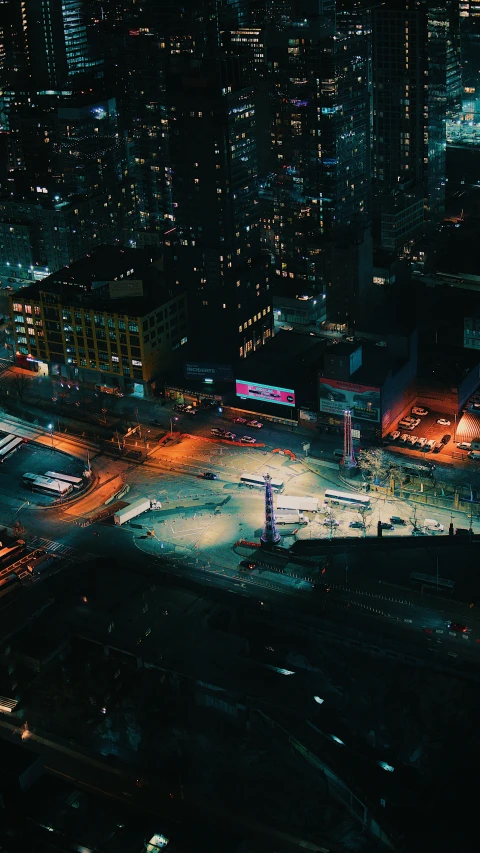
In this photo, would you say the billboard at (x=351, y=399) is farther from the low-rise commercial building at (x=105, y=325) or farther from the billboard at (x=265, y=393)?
the low-rise commercial building at (x=105, y=325)

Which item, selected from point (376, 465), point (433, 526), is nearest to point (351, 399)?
point (376, 465)

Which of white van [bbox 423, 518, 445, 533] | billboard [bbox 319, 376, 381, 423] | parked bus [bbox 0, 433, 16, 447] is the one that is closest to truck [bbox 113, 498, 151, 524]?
parked bus [bbox 0, 433, 16, 447]

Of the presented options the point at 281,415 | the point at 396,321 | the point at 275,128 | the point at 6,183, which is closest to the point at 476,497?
the point at 281,415

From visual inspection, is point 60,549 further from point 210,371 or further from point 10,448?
point 210,371

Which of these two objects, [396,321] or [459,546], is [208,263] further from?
[459,546]

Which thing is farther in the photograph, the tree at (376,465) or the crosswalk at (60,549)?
the tree at (376,465)

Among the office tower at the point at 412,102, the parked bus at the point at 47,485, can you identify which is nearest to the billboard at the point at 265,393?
the parked bus at the point at 47,485

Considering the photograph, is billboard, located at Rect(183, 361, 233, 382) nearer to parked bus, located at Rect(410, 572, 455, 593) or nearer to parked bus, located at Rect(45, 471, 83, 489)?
parked bus, located at Rect(45, 471, 83, 489)
